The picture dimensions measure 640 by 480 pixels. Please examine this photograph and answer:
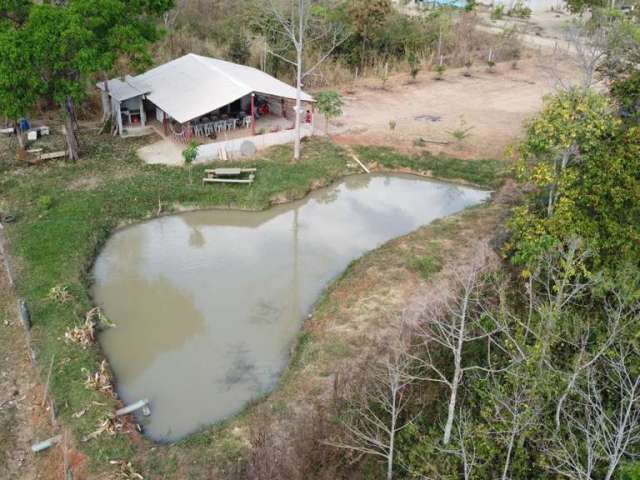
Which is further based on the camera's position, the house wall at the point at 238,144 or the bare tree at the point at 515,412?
the house wall at the point at 238,144

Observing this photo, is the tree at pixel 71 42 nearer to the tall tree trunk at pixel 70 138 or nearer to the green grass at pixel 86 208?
the tall tree trunk at pixel 70 138

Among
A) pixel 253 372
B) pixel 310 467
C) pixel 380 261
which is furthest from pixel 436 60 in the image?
pixel 310 467

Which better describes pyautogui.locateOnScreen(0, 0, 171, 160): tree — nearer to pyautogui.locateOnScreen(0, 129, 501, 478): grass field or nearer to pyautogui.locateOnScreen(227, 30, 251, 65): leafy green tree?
pyautogui.locateOnScreen(0, 129, 501, 478): grass field

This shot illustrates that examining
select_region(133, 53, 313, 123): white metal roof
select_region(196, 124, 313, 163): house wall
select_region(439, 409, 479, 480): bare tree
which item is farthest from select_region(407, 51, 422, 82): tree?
select_region(439, 409, 479, 480): bare tree

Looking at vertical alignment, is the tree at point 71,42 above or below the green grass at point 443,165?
above

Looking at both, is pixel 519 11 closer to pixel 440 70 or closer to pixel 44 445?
pixel 440 70

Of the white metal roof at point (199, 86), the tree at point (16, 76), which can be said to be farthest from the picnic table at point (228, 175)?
the tree at point (16, 76)
